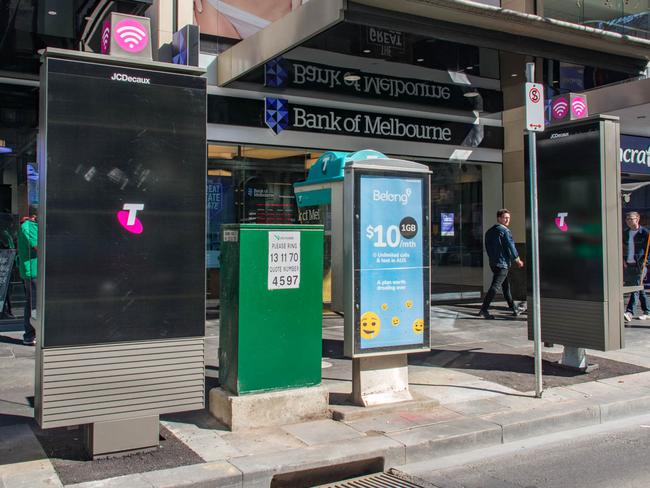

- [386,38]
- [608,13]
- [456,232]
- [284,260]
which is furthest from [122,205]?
[608,13]

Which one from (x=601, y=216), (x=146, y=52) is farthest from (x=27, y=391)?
(x=601, y=216)

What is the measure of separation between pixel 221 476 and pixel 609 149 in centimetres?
552

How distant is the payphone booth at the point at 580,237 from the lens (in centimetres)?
720

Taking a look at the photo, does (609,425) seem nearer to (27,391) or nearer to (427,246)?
Answer: (427,246)

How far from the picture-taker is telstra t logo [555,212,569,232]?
7.60m

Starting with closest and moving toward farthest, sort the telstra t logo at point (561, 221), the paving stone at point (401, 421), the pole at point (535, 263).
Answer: the paving stone at point (401, 421)
the pole at point (535, 263)
the telstra t logo at point (561, 221)

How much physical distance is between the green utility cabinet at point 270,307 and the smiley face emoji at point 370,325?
0.40 meters

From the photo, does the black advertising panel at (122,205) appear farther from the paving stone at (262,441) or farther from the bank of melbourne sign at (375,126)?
the bank of melbourne sign at (375,126)

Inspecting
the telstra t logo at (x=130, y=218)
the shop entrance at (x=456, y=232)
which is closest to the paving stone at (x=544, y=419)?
the telstra t logo at (x=130, y=218)

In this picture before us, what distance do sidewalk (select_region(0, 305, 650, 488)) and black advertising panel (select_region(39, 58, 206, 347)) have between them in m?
0.94

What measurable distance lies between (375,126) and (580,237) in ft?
19.6

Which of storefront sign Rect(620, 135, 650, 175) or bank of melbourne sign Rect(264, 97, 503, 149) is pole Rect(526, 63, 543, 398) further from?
storefront sign Rect(620, 135, 650, 175)

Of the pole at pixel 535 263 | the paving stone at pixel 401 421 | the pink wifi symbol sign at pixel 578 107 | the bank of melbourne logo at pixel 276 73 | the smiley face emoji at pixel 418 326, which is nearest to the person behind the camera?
the paving stone at pixel 401 421

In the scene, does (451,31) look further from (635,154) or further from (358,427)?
(635,154)
